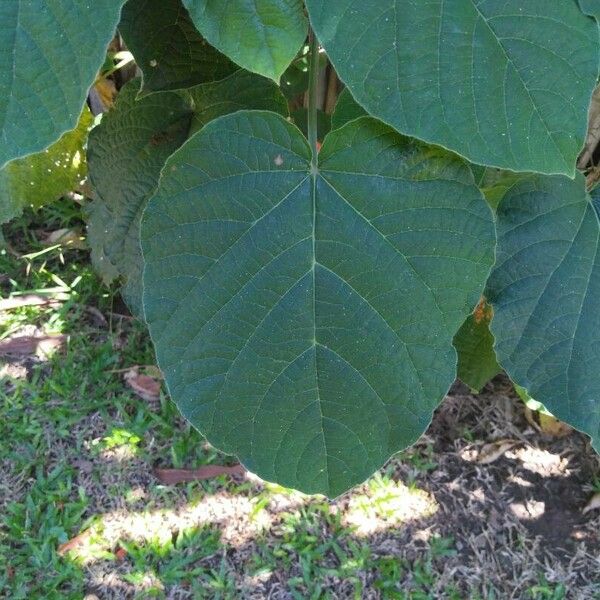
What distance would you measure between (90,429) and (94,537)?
1.21 ft

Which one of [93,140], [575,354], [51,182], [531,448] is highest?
[93,140]

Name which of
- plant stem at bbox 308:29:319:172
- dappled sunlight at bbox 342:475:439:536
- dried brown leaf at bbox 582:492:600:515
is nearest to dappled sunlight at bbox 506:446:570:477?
dried brown leaf at bbox 582:492:600:515

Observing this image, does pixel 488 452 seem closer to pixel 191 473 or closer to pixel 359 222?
pixel 191 473

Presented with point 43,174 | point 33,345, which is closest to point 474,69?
point 43,174

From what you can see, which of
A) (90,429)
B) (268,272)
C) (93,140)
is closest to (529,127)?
(268,272)

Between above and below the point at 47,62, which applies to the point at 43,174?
below

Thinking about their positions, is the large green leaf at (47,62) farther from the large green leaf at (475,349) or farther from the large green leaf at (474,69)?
the large green leaf at (475,349)

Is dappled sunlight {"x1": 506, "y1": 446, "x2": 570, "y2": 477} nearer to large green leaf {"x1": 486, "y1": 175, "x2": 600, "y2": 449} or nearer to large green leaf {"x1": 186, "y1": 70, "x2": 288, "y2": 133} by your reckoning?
large green leaf {"x1": 486, "y1": 175, "x2": 600, "y2": 449}

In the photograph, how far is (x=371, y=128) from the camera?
0.86 m

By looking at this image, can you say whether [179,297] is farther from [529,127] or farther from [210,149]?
[529,127]

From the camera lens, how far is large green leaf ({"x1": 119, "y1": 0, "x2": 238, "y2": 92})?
90 cm

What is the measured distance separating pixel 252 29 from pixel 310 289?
29 cm

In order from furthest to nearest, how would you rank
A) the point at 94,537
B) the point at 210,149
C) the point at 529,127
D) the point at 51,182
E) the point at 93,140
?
1. the point at 94,537
2. the point at 51,182
3. the point at 93,140
4. the point at 210,149
5. the point at 529,127

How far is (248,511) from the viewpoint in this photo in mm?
2105
